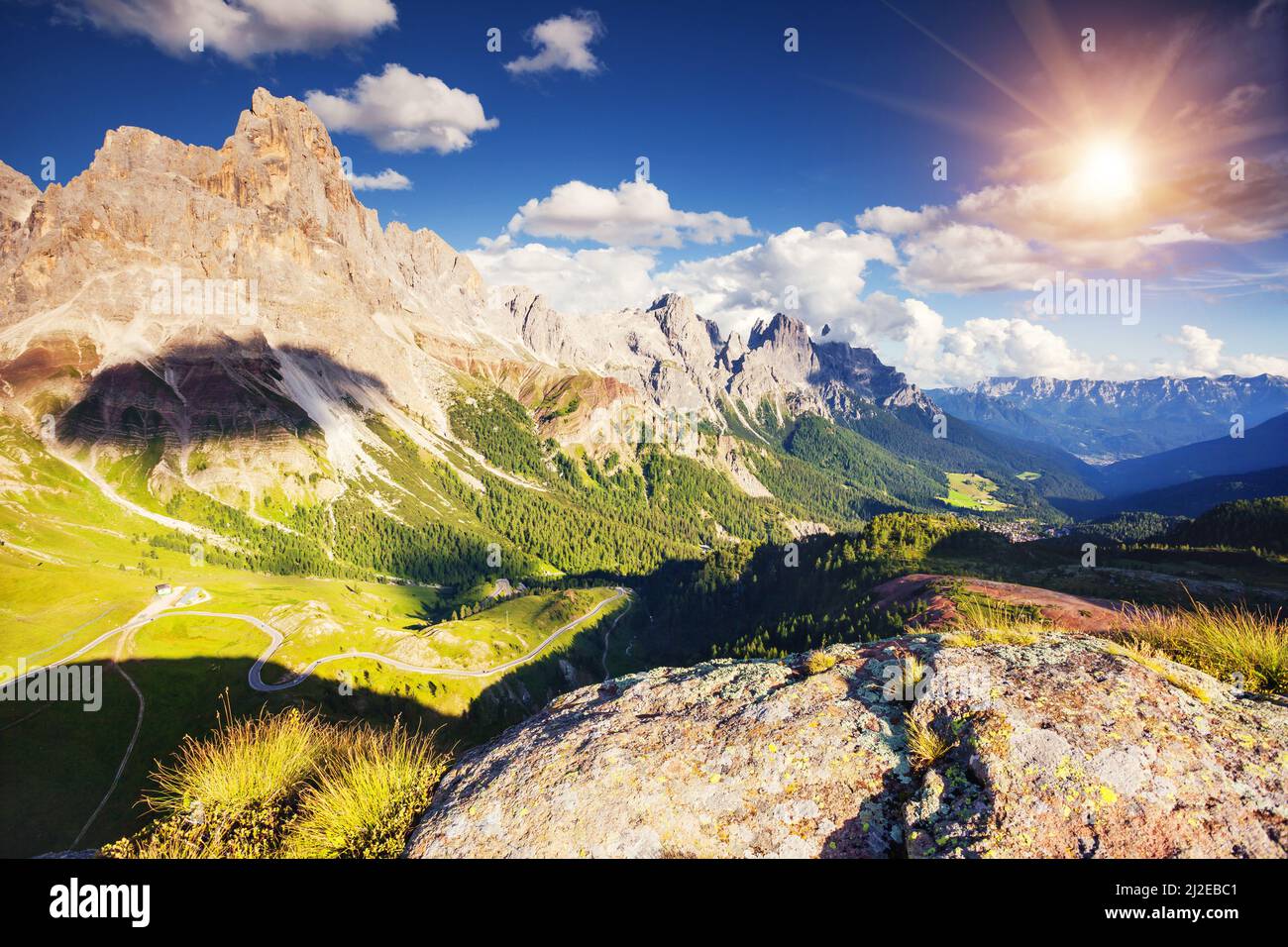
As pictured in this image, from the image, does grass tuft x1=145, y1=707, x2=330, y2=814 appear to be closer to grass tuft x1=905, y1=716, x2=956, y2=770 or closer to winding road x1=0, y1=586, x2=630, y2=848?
grass tuft x1=905, y1=716, x2=956, y2=770

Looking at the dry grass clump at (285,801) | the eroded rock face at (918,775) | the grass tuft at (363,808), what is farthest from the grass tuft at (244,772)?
the eroded rock face at (918,775)

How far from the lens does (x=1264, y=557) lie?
69.8 metres

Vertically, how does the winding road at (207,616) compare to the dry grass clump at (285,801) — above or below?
below

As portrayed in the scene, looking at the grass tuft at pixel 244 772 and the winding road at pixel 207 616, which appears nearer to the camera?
the grass tuft at pixel 244 772

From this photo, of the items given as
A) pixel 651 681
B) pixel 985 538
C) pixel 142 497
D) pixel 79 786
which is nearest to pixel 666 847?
pixel 651 681

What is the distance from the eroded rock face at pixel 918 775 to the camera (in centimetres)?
436

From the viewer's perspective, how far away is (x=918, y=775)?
5.50m

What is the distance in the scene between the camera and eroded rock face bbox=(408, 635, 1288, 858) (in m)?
4.36

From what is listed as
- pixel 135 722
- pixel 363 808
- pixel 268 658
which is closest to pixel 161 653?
pixel 135 722

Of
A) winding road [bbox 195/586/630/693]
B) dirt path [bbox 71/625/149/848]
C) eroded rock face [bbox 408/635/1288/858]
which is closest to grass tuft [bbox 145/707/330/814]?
eroded rock face [bbox 408/635/1288/858]

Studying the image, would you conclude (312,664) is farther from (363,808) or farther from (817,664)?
(817,664)

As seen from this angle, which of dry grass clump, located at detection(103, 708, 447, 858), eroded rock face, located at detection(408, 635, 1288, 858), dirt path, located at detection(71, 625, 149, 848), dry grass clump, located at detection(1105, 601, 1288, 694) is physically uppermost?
dry grass clump, located at detection(1105, 601, 1288, 694)

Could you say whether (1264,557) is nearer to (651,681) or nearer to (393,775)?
(651,681)

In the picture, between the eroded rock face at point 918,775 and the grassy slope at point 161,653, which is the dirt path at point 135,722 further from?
the eroded rock face at point 918,775
